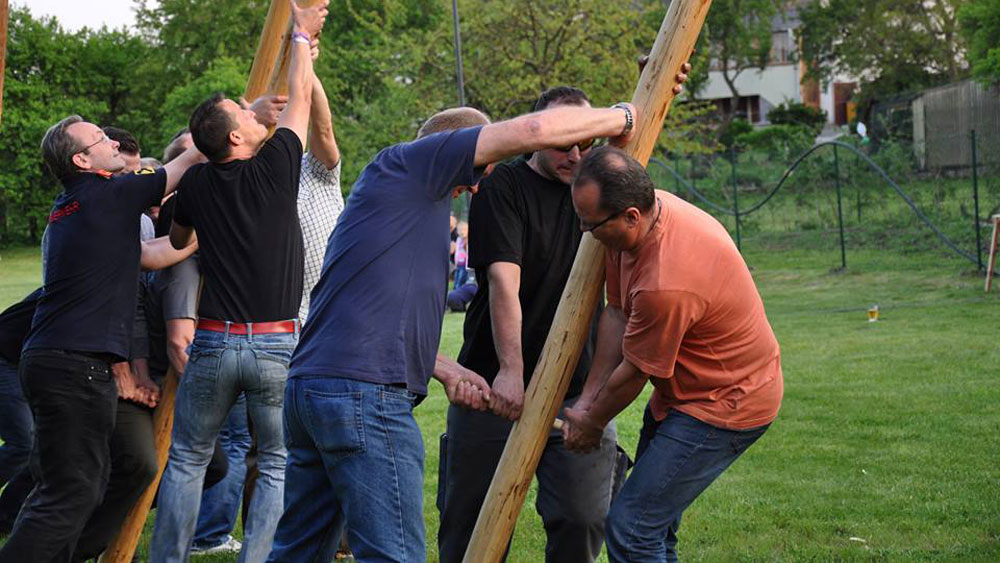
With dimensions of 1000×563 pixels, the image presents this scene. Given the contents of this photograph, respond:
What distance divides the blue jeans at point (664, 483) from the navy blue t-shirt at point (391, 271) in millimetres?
851

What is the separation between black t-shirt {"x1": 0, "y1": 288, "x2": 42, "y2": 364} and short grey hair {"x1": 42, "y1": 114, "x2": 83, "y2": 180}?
106 centimetres

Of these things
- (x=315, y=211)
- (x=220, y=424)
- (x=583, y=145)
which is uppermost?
(x=583, y=145)

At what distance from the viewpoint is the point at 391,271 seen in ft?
13.1

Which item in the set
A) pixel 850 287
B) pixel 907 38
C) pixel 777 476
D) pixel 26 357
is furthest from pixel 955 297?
pixel 907 38

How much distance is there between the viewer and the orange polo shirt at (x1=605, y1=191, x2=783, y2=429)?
400 centimetres

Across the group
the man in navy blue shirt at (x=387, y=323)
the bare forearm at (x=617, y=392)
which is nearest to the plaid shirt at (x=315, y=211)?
the man in navy blue shirt at (x=387, y=323)

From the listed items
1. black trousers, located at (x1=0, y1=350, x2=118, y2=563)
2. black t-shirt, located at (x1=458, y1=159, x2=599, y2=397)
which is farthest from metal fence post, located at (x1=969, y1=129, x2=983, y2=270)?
black trousers, located at (x1=0, y1=350, x2=118, y2=563)

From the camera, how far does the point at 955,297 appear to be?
1728 cm

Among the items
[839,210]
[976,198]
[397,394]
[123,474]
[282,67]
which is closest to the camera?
[397,394]

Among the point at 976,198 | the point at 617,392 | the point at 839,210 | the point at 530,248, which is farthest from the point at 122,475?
the point at 839,210

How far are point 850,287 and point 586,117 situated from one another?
17025 millimetres

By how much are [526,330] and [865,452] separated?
4.36m

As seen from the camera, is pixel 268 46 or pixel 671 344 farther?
pixel 268 46

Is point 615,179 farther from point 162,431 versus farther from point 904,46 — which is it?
point 904,46
